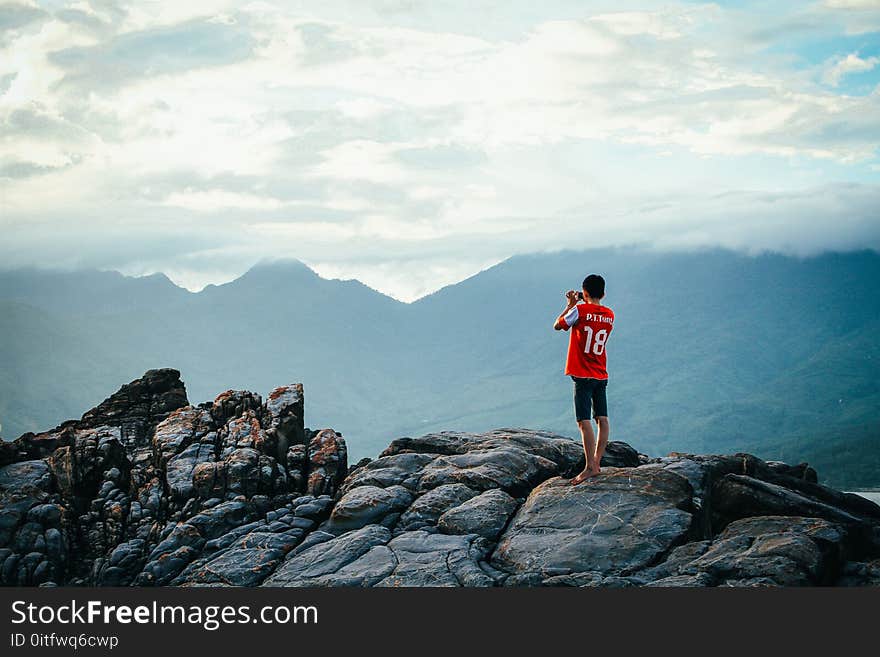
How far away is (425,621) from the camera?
17.4m

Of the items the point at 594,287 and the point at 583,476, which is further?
the point at 583,476

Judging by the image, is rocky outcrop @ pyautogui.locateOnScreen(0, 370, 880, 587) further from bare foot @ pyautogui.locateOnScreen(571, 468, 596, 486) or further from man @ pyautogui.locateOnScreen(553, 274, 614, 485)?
man @ pyautogui.locateOnScreen(553, 274, 614, 485)

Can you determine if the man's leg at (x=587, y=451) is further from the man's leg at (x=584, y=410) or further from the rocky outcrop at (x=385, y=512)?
the rocky outcrop at (x=385, y=512)

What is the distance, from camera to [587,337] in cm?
2150

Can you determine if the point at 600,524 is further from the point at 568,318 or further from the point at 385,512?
the point at 385,512

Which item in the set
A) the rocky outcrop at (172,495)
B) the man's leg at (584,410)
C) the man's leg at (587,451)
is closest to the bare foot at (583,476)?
the man's leg at (587,451)

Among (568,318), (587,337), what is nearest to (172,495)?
(568,318)

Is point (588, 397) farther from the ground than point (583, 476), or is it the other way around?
point (588, 397)

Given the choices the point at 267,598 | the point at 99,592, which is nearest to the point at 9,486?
the point at 99,592

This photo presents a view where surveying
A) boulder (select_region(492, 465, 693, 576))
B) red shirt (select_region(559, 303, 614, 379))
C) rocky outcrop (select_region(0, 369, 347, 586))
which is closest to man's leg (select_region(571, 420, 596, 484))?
boulder (select_region(492, 465, 693, 576))

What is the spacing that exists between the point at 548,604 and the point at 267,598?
6.21 meters

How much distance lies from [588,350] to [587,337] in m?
0.35

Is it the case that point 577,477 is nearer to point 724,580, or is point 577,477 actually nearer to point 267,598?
point 724,580

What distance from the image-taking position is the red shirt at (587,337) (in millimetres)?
21438
